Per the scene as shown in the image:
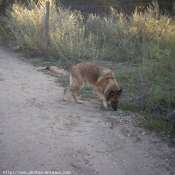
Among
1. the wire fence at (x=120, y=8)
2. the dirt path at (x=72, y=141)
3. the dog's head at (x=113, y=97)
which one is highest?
the wire fence at (x=120, y=8)

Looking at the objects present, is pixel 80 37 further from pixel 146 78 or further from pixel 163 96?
pixel 163 96

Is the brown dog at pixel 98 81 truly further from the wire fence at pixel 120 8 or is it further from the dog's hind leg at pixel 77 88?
the wire fence at pixel 120 8

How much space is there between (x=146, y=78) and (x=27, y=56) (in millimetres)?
6750

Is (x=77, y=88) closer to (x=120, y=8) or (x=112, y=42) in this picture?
(x=112, y=42)

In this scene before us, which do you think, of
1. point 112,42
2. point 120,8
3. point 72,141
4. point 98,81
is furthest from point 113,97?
point 120,8

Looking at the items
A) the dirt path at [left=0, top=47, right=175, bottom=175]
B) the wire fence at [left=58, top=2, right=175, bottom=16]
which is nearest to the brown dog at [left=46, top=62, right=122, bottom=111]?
the dirt path at [left=0, top=47, right=175, bottom=175]

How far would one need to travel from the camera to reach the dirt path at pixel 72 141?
15.3ft

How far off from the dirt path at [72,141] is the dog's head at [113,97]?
21cm

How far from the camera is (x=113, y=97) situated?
705 centimetres

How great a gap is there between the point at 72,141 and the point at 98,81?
7.27 feet

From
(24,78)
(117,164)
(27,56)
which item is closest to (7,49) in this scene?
(27,56)

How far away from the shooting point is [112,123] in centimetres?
622

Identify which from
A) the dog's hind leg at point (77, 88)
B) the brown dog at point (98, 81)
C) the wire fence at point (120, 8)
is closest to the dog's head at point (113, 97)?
the brown dog at point (98, 81)

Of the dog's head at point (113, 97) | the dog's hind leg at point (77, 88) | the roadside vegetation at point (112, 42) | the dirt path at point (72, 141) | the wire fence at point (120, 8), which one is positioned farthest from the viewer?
the wire fence at point (120, 8)
